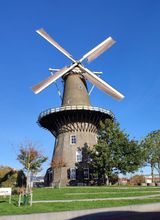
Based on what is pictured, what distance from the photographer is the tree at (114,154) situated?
42.0m

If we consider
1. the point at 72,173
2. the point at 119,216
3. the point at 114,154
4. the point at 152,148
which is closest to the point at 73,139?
the point at 72,173

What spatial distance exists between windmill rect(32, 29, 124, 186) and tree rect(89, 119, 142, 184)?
11.3ft

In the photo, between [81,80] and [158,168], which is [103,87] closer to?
[81,80]

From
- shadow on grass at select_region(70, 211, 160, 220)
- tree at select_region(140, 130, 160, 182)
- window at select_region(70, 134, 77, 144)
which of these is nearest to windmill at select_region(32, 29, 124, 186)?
window at select_region(70, 134, 77, 144)

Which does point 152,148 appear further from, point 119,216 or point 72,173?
point 119,216

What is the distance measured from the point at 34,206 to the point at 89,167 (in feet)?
83.6

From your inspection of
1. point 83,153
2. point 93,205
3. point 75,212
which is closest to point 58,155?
point 83,153

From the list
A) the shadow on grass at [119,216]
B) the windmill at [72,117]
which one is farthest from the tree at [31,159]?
the shadow on grass at [119,216]

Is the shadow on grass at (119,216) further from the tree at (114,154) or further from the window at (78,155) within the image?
the window at (78,155)

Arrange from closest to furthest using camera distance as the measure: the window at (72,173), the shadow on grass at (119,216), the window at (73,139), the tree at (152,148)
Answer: the shadow on grass at (119,216) → the window at (72,173) → the window at (73,139) → the tree at (152,148)

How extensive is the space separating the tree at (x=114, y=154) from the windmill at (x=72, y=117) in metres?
3.46

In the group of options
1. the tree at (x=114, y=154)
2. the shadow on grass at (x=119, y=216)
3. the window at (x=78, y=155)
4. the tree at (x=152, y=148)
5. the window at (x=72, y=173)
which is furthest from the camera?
the tree at (x=152, y=148)

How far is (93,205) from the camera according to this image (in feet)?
68.7

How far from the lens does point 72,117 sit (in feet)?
157
